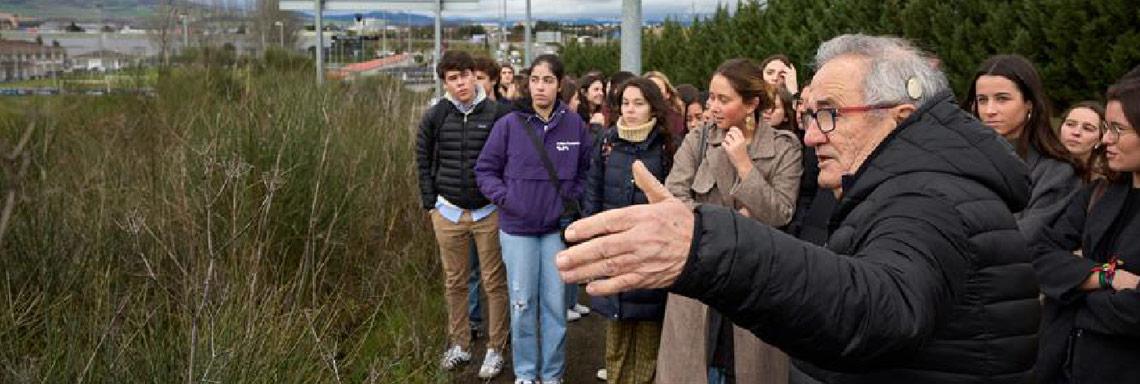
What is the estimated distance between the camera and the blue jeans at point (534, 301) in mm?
4676

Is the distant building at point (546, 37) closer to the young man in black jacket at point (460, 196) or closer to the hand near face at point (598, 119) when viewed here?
the hand near face at point (598, 119)

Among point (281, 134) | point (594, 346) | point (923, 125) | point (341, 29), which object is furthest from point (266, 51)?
point (923, 125)

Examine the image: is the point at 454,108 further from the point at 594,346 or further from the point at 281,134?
the point at 594,346

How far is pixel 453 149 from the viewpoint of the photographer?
504 centimetres

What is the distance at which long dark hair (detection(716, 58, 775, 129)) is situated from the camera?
3.74 m

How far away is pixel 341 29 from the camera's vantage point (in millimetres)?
15750

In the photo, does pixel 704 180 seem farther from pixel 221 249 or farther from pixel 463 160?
pixel 221 249

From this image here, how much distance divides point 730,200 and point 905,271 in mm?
2206

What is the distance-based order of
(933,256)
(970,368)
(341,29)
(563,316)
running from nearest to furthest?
(933,256), (970,368), (563,316), (341,29)

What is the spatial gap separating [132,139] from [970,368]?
22.6 feet

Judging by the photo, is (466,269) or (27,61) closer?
(466,269)

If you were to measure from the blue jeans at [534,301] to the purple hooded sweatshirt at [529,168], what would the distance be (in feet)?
0.27

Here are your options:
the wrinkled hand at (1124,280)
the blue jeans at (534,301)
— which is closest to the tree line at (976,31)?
the wrinkled hand at (1124,280)

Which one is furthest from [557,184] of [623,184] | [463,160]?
[463,160]
